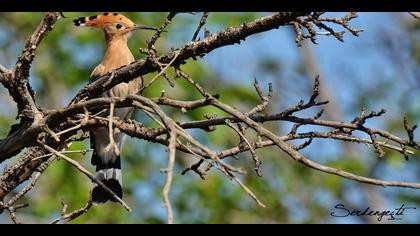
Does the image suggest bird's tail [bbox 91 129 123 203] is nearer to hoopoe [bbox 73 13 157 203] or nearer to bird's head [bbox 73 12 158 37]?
hoopoe [bbox 73 13 157 203]

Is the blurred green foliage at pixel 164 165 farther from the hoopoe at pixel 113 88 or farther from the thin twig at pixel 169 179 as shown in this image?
the thin twig at pixel 169 179

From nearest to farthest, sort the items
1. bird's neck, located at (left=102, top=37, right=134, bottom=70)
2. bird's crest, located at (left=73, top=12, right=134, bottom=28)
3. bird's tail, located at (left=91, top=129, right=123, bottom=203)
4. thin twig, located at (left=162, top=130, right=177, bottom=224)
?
1. thin twig, located at (left=162, top=130, right=177, bottom=224)
2. bird's tail, located at (left=91, top=129, right=123, bottom=203)
3. bird's neck, located at (left=102, top=37, right=134, bottom=70)
4. bird's crest, located at (left=73, top=12, right=134, bottom=28)

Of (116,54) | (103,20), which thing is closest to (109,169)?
(116,54)

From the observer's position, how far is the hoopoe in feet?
16.5

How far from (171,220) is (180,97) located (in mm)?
5006

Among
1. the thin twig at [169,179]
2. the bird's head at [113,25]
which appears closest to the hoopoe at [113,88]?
the bird's head at [113,25]

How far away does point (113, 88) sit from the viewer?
5016mm

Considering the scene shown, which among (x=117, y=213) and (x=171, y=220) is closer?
(x=171, y=220)

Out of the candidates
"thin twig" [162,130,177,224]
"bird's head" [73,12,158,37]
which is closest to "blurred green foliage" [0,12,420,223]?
"bird's head" [73,12,158,37]

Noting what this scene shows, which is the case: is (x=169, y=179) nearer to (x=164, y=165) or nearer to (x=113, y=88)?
Answer: (x=113, y=88)

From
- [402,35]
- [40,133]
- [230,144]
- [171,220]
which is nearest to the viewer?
[171,220]

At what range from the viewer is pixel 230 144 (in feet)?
28.4
